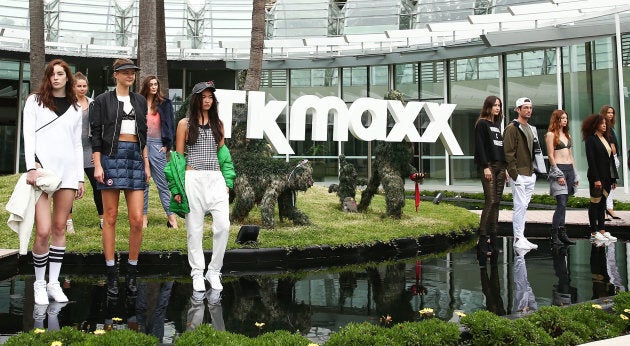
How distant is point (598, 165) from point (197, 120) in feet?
22.1

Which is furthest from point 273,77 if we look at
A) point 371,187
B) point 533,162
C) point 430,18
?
point 533,162

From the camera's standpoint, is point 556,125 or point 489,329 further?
point 556,125

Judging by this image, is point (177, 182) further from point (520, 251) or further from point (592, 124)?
point (592, 124)

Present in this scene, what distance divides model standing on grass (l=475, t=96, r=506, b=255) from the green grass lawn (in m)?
1.15

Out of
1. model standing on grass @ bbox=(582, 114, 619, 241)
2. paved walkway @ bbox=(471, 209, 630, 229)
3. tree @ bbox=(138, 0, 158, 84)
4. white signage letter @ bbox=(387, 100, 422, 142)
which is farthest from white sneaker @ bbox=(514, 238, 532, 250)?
tree @ bbox=(138, 0, 158, 84)

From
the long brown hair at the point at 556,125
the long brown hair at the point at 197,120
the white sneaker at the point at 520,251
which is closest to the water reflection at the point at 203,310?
the long brown hair at the point at 197,120

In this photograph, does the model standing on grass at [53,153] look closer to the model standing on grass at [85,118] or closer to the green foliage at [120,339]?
the model standing on grass at [85,118]

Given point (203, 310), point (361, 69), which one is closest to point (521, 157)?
point (203, 310)

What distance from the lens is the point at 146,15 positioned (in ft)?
37.5

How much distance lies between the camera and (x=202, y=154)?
5980mm

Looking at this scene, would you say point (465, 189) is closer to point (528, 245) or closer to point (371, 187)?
point (371, 187)

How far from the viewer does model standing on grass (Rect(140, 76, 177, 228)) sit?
738 centimetres

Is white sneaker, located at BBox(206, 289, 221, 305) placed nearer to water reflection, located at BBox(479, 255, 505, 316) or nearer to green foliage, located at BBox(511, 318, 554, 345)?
water reflection, located at BBox(479, 255, 505, 316)

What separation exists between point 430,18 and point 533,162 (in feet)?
75.2
